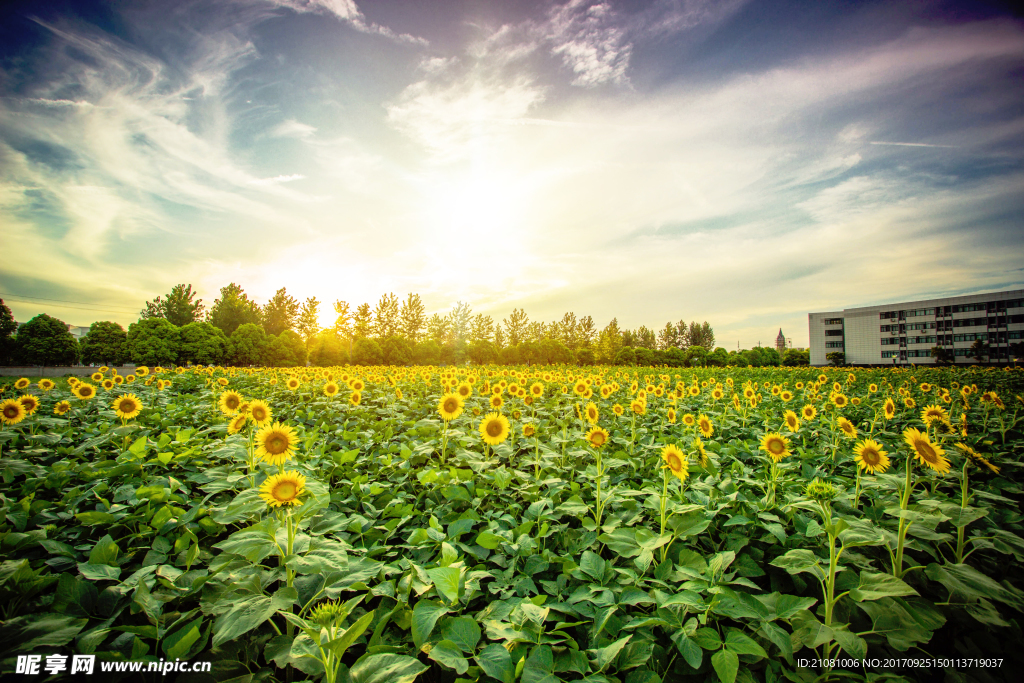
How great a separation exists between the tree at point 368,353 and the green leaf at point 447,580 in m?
32.7

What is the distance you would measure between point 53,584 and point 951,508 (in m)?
4.46

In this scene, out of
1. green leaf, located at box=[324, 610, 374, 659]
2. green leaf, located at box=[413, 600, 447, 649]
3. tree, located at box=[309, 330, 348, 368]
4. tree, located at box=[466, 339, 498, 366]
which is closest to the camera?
green leaf, located at box=[324, 610, 374, 659]

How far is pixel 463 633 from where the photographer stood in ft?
5.54

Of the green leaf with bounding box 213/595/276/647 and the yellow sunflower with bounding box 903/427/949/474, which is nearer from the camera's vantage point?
the green leaf with bounding box 213/595/276/647

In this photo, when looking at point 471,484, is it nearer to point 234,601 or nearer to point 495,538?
point 495,538

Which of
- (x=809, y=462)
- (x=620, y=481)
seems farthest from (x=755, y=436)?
(x=620, y=481)

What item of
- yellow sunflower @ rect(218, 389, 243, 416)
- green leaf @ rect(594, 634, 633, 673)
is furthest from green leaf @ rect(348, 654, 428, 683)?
yellow sunflower @ rect(218, 389, 243, 416)

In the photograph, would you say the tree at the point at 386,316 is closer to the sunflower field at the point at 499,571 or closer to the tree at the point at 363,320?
the tree at the point at 363,320

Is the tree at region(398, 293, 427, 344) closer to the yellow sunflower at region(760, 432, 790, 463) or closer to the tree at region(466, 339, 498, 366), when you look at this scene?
the tree at region(466, 339, 498, 366)

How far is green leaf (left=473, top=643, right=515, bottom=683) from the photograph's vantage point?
151 centimetres

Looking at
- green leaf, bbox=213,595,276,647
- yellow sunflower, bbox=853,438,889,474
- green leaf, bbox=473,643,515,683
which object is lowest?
green leaf, bbox=473,643,515,683

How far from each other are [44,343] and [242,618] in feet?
124

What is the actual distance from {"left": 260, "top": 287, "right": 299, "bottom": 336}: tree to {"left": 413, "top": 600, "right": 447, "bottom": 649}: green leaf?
254 feet

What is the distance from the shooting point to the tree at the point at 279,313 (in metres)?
69.2
